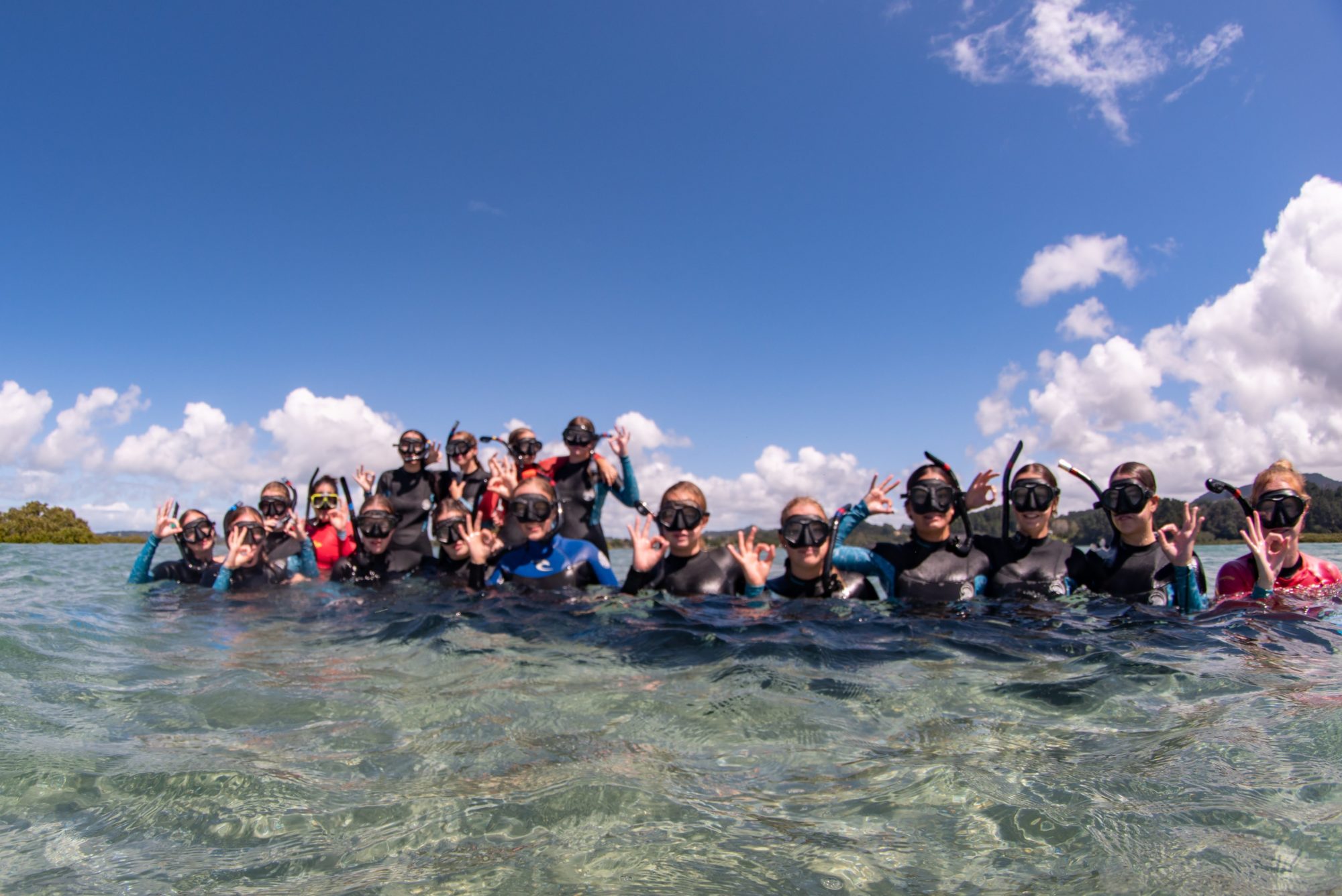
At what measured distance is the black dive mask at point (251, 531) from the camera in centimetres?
846

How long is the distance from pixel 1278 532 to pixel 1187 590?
918 millimetres

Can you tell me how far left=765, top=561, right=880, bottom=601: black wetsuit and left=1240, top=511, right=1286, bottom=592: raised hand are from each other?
2911 mm

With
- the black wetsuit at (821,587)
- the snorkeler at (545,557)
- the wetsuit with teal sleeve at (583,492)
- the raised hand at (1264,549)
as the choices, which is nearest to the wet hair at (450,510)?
the snorkeler at (545,557)

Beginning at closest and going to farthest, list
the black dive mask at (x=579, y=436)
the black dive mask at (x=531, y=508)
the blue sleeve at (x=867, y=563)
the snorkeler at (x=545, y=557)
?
the blue sleeve at (x=867, y=563) → the black dive mask at (x=531, y=508) → the snorkeler at (x=545, y=557) → the black dive mask at (x=579, y=436)

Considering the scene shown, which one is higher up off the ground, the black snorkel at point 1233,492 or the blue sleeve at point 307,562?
the black snorkel at point 1233,492

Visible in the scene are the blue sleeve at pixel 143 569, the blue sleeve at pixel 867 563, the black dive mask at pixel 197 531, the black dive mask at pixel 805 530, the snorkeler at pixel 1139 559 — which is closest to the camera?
the snorkeler at pixel 1139 559

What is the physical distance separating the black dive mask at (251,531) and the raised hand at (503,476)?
285 cm

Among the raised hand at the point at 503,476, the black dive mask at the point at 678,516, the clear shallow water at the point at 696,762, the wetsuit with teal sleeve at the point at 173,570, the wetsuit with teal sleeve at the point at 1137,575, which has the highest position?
the raised hand at the point at 503,476

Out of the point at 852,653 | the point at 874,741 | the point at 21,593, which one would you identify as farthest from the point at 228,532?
the point at 874,741

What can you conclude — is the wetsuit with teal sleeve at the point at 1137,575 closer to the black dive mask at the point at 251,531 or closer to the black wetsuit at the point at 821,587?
the black wetsuit at the point at 821,587

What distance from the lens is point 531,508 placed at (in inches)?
281

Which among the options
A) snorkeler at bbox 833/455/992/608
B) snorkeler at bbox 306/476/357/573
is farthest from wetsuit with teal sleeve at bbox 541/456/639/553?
snorkeler at bbox 833/455/992/608

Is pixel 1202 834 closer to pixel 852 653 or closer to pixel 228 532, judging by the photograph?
pixel 852 653

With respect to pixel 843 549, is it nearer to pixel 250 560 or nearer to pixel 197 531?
pixel 250 560
